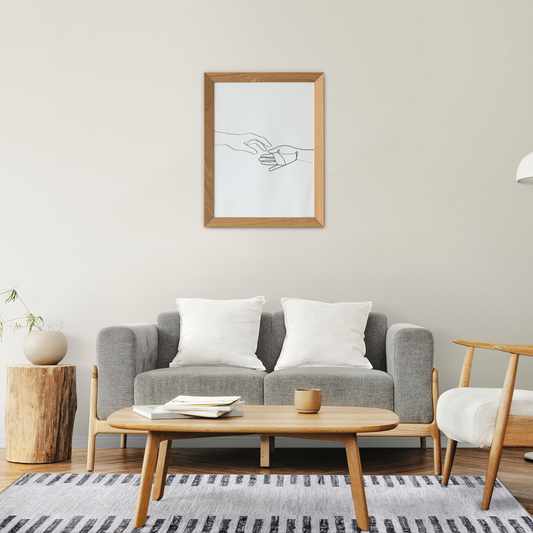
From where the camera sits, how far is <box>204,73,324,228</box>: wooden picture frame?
12.4 ft

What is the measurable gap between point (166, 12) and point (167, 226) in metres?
1.44

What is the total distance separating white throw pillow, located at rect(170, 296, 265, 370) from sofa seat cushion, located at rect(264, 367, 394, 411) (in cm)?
A: 42

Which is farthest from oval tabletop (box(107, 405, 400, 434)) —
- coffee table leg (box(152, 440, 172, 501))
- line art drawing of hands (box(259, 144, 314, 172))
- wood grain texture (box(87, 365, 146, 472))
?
line art drawing of hands (box(259, 144, 314, 172))

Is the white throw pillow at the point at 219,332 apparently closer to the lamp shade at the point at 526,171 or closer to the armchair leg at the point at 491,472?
the armchair leg at the point at 491,472

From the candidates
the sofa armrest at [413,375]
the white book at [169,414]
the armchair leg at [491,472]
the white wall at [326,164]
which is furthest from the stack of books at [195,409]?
the white wall at [326,164]

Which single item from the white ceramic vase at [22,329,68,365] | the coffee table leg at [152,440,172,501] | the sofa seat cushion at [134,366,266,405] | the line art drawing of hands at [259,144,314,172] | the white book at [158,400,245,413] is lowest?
the coffee table leg at [152,440,172,501]

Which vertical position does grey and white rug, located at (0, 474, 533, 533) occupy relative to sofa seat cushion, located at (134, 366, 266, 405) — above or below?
below

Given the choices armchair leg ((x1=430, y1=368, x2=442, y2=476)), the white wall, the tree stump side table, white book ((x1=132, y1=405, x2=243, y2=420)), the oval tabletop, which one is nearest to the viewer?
the oval tabletop

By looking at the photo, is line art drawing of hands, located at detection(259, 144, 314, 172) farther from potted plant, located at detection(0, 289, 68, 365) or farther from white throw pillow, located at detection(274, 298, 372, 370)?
potted plant, located at detection(0, 289, 68, 365)

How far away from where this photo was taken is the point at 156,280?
3758 mm

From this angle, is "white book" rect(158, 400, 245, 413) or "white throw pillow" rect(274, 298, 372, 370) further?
"white throw pillow" rect(274, 298, 372, 370)

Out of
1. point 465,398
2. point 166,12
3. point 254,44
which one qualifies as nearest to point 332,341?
point 465,398

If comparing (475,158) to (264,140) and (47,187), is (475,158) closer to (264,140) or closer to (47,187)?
(264,140)

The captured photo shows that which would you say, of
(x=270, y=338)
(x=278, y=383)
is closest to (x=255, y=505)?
(x=278, y=383)
